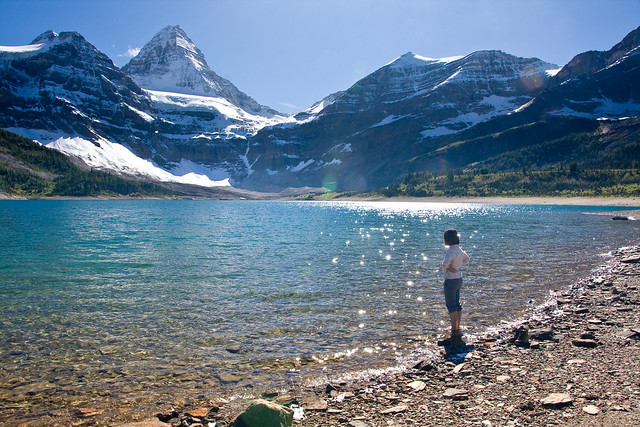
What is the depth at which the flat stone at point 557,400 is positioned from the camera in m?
8.16

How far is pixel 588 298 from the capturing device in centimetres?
1914

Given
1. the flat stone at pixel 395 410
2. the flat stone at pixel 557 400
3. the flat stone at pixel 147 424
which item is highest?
the flat stone at pixel 557 400

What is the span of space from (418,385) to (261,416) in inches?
188

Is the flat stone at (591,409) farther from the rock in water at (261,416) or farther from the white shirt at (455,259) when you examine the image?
the white shirt at (455,259)

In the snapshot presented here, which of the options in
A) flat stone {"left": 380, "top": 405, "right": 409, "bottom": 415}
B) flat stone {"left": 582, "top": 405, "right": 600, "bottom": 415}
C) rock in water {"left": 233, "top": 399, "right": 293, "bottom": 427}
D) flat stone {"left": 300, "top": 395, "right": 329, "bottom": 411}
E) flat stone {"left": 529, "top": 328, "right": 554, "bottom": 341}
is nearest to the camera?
rock in water {"left": 233, "top": 399, "right": 293, "bottom": 427}

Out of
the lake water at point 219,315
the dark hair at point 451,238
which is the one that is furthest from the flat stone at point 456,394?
the dark hair at point 451,238

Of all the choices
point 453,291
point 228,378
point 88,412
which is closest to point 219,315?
point 228,378

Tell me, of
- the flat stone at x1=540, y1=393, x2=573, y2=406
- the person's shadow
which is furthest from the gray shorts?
the flat stone at x1=540, y1=393, x2=573, y2=406

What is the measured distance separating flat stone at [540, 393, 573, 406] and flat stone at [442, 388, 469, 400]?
1660mm

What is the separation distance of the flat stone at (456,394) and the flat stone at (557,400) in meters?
1.66

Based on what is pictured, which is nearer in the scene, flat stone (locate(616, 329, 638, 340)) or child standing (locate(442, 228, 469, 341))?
flat stone (locate(616, 329, 638, 340))

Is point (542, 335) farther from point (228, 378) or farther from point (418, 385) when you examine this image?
point (228, 378)

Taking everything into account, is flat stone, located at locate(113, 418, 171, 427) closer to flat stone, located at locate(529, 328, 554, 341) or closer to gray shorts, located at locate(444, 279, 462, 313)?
gray shorts, located at locate(444, 279, 462, 313)

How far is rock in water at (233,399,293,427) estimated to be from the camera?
739 cm
